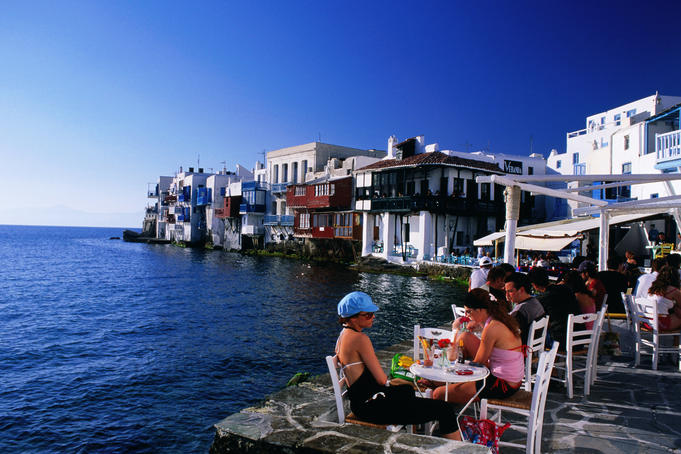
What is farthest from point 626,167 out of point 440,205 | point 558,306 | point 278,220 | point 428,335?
point 278,220

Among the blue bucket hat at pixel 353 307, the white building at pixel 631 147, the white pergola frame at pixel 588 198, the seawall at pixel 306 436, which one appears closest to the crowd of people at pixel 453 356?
the blue bucket hat at pixel 353 307

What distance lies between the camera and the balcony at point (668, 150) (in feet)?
62.3

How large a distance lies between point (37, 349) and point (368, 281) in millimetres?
20953

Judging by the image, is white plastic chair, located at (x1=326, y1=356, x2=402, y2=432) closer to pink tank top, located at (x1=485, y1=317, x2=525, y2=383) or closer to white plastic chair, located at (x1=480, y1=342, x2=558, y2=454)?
white plastic chair, located at (x1=480, y1=342, x2=558, y2=454)

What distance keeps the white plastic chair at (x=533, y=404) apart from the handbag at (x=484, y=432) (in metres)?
0.19

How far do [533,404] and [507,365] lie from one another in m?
0.56

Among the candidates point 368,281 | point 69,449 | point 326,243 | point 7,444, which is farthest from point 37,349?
point 326,243

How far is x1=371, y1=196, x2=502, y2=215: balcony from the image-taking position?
1379 inches

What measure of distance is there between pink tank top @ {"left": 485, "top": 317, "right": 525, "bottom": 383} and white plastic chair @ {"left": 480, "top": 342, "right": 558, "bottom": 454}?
7.4 inches

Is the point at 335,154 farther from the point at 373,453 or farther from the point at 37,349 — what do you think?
the point at 373,453

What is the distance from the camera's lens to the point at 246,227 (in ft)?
197

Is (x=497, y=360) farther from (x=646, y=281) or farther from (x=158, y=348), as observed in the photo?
(x=158, y=348)

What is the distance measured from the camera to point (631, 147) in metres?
26.3

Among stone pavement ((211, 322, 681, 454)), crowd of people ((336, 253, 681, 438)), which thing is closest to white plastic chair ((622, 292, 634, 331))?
stone pavement ((211, 322, 681, 454))
